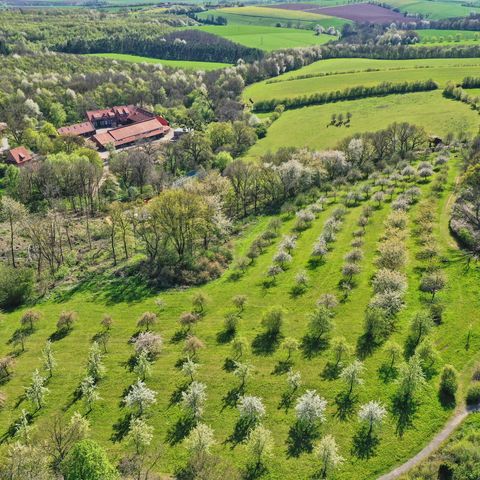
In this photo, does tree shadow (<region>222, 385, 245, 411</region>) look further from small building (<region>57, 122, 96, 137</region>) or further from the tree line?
the tree line

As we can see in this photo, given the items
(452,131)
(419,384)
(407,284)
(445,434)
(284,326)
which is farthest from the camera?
(452,131)

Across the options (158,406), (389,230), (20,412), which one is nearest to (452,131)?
(389,230)

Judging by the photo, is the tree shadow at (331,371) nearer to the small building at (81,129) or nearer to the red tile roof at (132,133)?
the red tile roof at (132,133)

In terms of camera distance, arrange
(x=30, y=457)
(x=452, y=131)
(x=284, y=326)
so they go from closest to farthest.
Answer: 1. (x=30, y=457)
2. (x=284, y=326)
3. (x=452, y=131)

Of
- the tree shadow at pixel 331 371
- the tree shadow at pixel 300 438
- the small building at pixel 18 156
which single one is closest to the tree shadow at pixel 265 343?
the tree shadow at pixel 331 371

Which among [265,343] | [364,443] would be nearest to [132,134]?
[265,343]

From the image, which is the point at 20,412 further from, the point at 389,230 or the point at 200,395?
the point at 389,230
